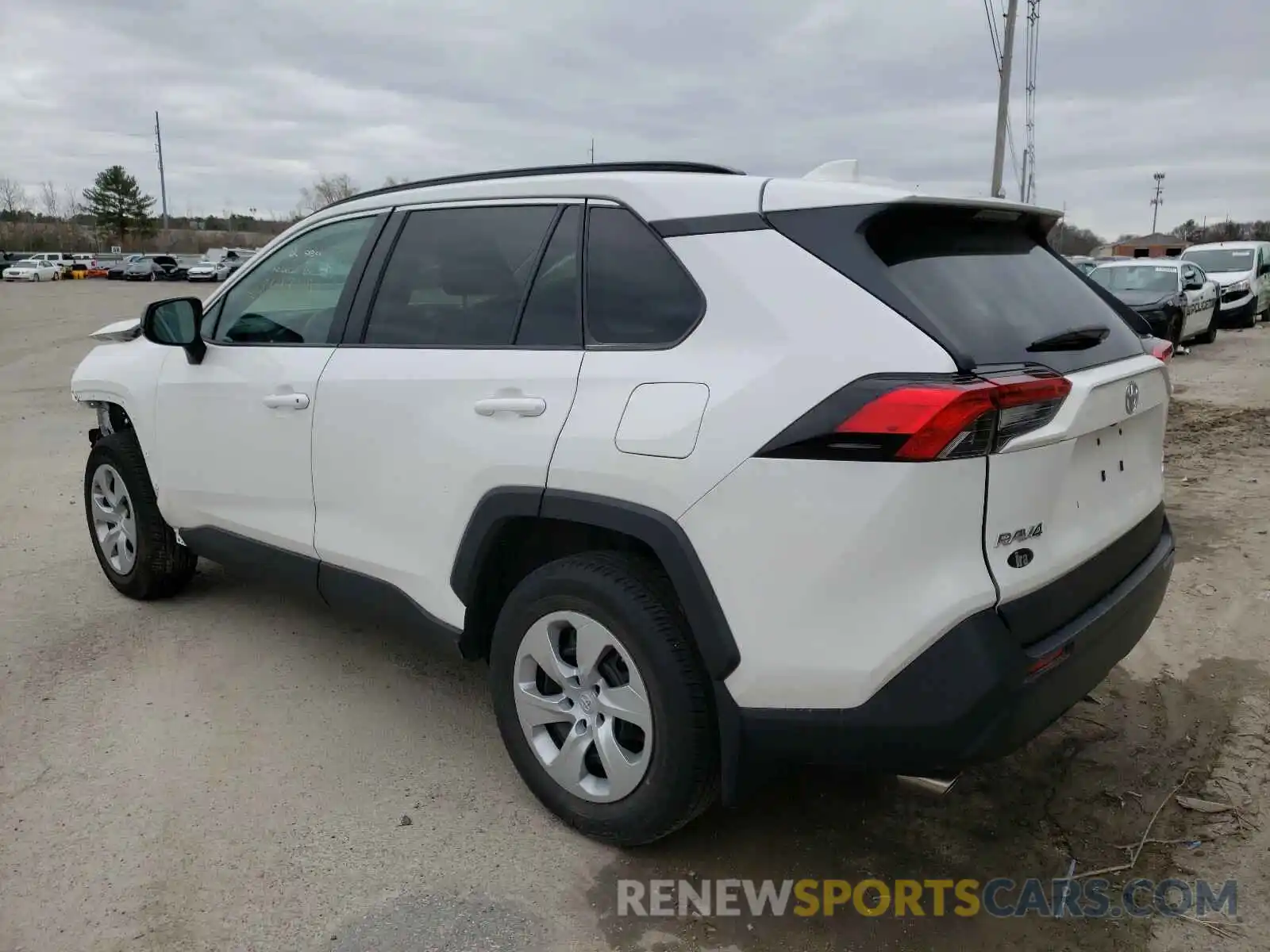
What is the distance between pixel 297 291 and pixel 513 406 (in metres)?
1.53

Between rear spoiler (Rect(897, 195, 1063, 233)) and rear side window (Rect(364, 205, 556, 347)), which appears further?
rear side window (Rect(364, 205, 556, 347))

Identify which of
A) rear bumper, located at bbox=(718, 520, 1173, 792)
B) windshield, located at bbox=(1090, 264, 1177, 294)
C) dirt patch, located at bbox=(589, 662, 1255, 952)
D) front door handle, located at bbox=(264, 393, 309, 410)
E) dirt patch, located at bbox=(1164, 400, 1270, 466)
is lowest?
dirt patch, located at bbox=(589, 662, 1255, 952)

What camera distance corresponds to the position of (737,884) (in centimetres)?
268

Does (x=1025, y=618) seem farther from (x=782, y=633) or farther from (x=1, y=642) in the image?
(x=1, y=642)

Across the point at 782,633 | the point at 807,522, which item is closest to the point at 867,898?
the point at 782,633

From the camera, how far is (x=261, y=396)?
3637 mm

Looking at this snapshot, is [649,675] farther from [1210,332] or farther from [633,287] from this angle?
[1210,332]

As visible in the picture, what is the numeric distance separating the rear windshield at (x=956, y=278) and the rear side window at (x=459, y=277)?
93 centimetres

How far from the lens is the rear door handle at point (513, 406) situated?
2705mm

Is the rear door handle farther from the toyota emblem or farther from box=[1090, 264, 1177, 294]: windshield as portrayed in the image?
box=[1090, 264, 1177, 294]: windshield

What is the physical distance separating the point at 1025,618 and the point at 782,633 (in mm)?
557

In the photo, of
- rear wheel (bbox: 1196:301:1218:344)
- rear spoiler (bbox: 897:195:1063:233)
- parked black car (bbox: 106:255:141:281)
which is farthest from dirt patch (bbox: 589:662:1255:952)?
parked black car (bbox: 106:255:141:281)

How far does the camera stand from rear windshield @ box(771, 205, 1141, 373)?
7.33ft

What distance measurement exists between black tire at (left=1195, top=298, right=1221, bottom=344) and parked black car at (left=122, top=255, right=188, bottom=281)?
5206 cm
